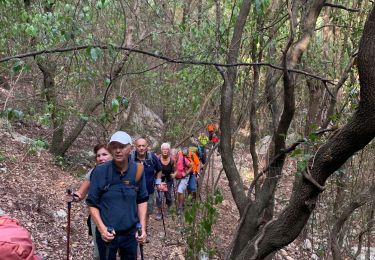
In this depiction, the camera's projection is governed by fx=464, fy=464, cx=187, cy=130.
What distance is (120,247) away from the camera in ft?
14.5

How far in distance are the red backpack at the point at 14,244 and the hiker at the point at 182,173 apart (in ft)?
22.5

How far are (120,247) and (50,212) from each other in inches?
167

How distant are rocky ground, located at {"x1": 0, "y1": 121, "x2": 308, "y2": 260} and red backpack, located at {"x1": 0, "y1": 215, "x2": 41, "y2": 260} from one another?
3.27 meters

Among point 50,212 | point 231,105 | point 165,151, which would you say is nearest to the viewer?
point 231,105

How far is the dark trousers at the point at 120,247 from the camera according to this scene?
4352mm

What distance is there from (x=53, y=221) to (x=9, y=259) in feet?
18.6

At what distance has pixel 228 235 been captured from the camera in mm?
10469

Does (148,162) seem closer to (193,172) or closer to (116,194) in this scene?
(193,172)

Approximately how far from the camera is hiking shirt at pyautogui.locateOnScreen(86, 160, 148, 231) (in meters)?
4.20

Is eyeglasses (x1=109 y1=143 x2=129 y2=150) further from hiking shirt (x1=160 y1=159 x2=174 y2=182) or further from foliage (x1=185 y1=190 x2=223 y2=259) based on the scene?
hiking shirt (x1=160 y1=159 x2=174 y2=182)

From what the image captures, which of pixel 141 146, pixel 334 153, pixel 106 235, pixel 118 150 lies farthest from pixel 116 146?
pixel 141 146

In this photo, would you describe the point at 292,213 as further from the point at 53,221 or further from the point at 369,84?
the point at 53,221

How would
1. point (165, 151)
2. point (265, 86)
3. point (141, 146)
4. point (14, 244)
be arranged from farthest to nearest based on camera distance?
point (165, 151) → point (141, 146) → point (265, 86) → point (14, 244)

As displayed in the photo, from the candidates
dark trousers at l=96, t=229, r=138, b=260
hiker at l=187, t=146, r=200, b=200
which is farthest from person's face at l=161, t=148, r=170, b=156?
dark trousers at l=96, t=229, r=138, b=260
